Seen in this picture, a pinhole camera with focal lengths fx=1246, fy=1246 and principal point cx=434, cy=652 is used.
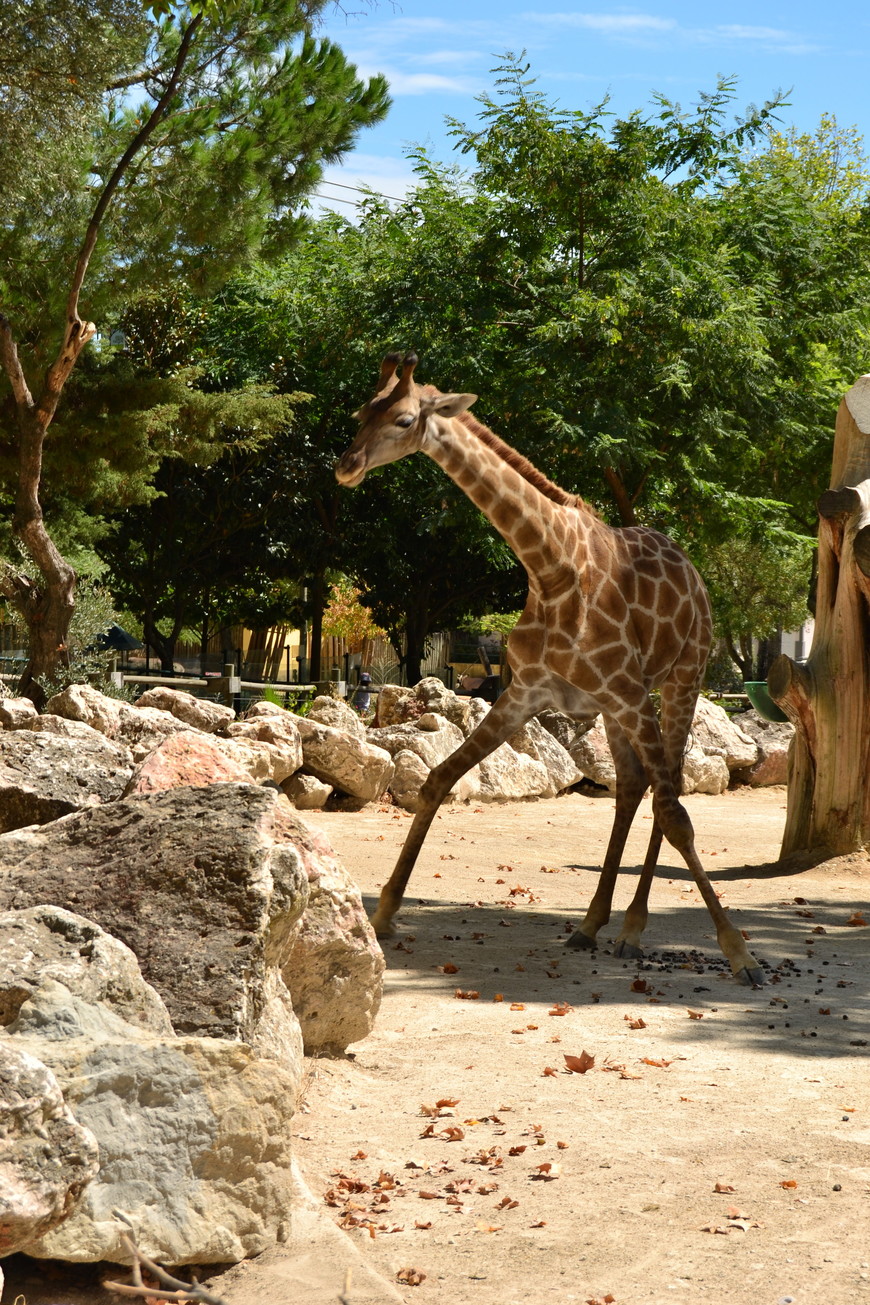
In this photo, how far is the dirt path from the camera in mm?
3050

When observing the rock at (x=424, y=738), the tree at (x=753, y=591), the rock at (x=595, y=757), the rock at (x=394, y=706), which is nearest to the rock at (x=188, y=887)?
the rock at (x=424, y=738)

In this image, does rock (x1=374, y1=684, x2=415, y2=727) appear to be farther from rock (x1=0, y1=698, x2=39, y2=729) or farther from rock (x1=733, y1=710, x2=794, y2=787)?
rock (x1=0, y1=698, x2=39, y2=729)

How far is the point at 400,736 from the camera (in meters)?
13.1

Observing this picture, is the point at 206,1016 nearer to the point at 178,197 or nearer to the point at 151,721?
the point at 151,721

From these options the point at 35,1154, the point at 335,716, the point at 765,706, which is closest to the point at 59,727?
the point at 335,716

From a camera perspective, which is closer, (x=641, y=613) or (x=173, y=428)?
(x=641, y=613)

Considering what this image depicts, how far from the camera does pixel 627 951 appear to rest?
654 centimetres

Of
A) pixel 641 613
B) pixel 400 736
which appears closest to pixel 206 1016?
pixel 641 613

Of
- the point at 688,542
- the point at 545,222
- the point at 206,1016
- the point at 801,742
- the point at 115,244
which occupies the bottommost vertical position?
the point at 206,1016

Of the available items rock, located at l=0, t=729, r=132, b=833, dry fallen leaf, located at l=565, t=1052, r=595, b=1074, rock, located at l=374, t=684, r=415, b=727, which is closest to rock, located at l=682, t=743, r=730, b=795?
rock, located at l=374, t=684, r=415, b=727

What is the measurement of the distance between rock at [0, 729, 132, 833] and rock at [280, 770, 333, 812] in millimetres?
5247

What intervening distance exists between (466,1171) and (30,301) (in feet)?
42.7

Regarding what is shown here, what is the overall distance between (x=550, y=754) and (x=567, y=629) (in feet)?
26.3

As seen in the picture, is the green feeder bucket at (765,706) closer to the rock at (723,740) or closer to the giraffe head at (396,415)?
the rock at (723,740)
